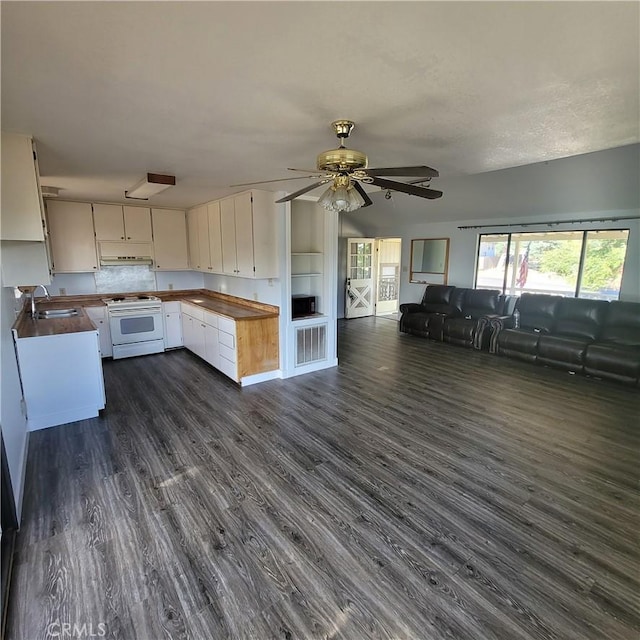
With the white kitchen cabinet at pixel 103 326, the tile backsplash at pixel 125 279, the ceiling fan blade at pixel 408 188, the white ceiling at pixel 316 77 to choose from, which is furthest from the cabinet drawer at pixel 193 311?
the ceiling fan blade at pixel 408 188

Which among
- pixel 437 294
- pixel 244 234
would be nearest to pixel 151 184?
pixel 244 234

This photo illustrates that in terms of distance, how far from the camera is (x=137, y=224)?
5.77 meters

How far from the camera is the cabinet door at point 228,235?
4.89 m

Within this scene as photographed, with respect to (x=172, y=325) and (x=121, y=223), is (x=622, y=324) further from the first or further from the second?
(x=121, y=223)

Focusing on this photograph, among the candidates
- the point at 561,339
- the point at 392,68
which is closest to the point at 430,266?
the point at 561,339

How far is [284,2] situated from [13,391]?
3.20 meters

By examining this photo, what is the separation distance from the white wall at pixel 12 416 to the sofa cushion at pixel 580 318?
6475 millimetres

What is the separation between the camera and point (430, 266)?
26.0 ft

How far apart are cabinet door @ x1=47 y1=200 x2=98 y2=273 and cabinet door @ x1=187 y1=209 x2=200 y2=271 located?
4.80 ft

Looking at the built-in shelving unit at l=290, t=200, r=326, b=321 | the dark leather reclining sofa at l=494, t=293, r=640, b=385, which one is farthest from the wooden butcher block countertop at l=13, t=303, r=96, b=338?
the dark leather reclining sofa at l=494, t=293, r=640, b=385

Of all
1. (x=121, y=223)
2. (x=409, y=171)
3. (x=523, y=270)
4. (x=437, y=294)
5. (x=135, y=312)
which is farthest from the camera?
(x=437, y=294)

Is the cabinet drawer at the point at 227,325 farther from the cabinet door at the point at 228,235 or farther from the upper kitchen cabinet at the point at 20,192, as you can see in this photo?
the upper kitchen cabinet at the point at 20,192

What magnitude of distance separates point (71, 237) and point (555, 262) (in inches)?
310
